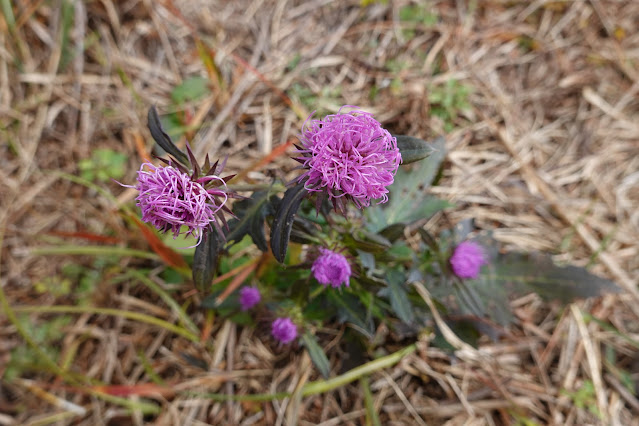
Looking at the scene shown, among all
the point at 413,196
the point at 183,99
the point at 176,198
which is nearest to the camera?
the point at 176,198

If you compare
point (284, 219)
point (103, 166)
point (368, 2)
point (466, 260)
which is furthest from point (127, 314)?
point (368, 2)

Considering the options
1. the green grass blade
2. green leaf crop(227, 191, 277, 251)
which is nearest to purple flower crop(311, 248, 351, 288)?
green leaf crop(227, 191, 277, 251)

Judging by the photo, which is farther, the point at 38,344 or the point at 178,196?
the point at 38,344

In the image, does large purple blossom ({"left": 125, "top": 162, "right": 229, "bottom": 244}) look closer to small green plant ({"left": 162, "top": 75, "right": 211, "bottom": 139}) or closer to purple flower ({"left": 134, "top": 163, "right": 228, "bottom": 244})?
purple flower ({"left": 134, "top": 163, "right": 228, "bottom": 244})

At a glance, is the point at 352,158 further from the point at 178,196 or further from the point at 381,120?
the point at 381,120

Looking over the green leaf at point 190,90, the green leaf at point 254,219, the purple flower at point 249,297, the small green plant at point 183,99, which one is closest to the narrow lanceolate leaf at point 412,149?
the green leaf at point 254,219
